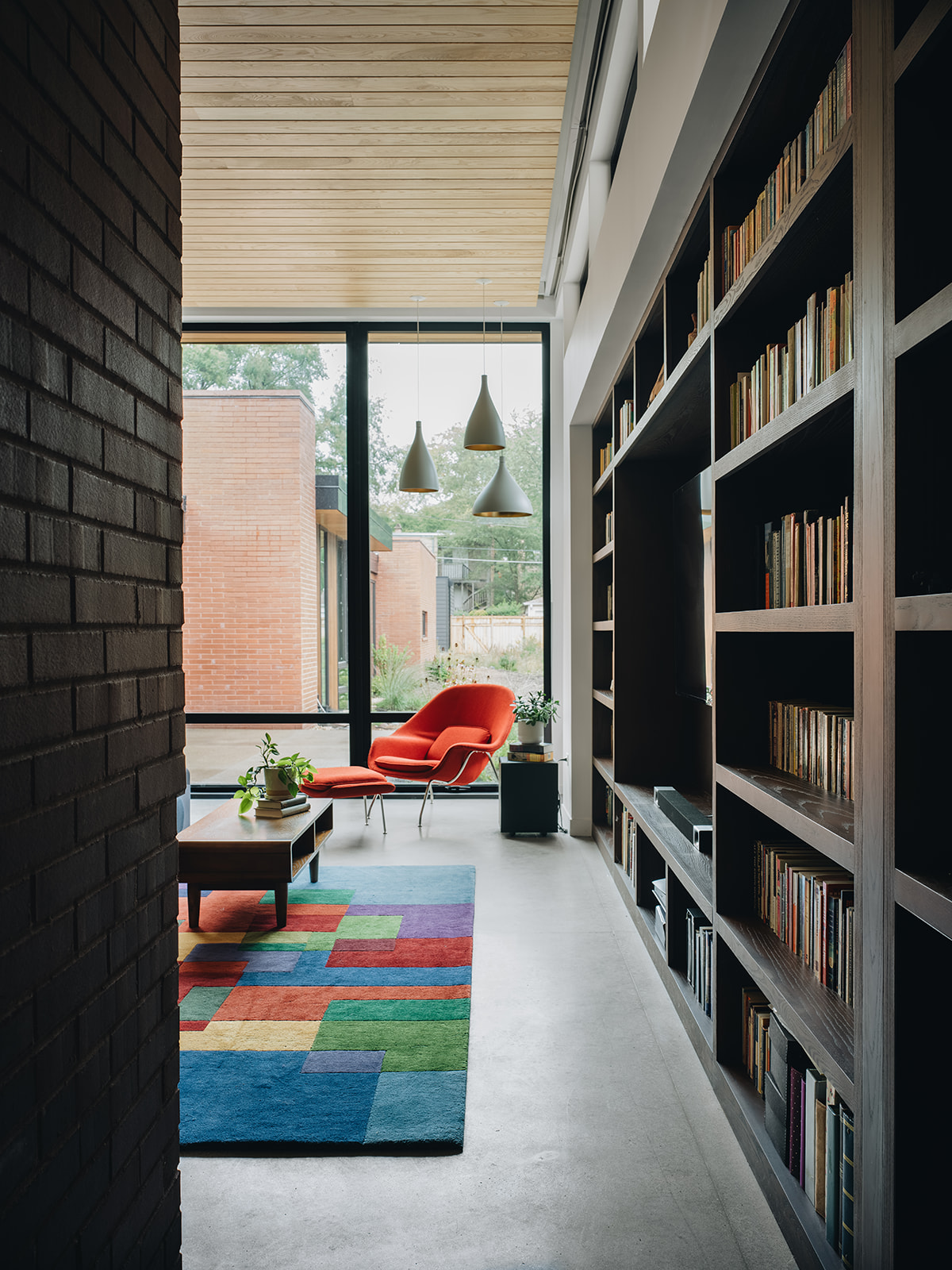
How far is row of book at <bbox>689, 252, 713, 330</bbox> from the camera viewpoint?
2.37 meters

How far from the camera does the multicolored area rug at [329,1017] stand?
2217 millimetres

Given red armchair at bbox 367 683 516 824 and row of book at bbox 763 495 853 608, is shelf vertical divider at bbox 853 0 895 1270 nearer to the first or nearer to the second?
row of book at bbox 763 495 853 608

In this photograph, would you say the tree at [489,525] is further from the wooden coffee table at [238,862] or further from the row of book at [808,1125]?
the row of book at [808,1125]

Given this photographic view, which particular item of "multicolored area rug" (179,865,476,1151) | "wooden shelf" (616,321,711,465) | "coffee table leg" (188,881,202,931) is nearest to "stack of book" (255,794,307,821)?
"multicolored area rug" (179,865,476,1151)

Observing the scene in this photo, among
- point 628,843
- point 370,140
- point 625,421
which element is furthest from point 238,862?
point 370,140

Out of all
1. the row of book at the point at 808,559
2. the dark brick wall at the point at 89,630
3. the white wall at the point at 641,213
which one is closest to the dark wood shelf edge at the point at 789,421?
the row of book at the point at 808,559

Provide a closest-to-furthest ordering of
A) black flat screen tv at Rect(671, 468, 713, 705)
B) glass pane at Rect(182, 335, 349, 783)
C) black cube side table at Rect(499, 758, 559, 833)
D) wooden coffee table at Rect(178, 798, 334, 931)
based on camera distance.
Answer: black flat screen tv at Rect(671, 468, 713, 705), wooden coffee table at Rect(178, 798, 334, 931), black cube side table at Rect(499, 758, 559, 833), glass pane at Rect(182, 335, 349, 783)

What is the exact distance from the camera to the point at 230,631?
6.61 metres

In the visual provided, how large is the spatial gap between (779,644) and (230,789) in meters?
5.20

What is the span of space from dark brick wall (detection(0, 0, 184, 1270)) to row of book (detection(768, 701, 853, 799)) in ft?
4.48

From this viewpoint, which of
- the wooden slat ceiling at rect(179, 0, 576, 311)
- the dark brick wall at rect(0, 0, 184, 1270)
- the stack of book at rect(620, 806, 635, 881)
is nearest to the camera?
the dark brick wall at rect(0, 0, 184, 1270)

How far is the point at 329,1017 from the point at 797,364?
2391 millimetres

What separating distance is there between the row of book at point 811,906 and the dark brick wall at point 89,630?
1.29m

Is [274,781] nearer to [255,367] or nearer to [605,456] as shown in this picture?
[605,456]
